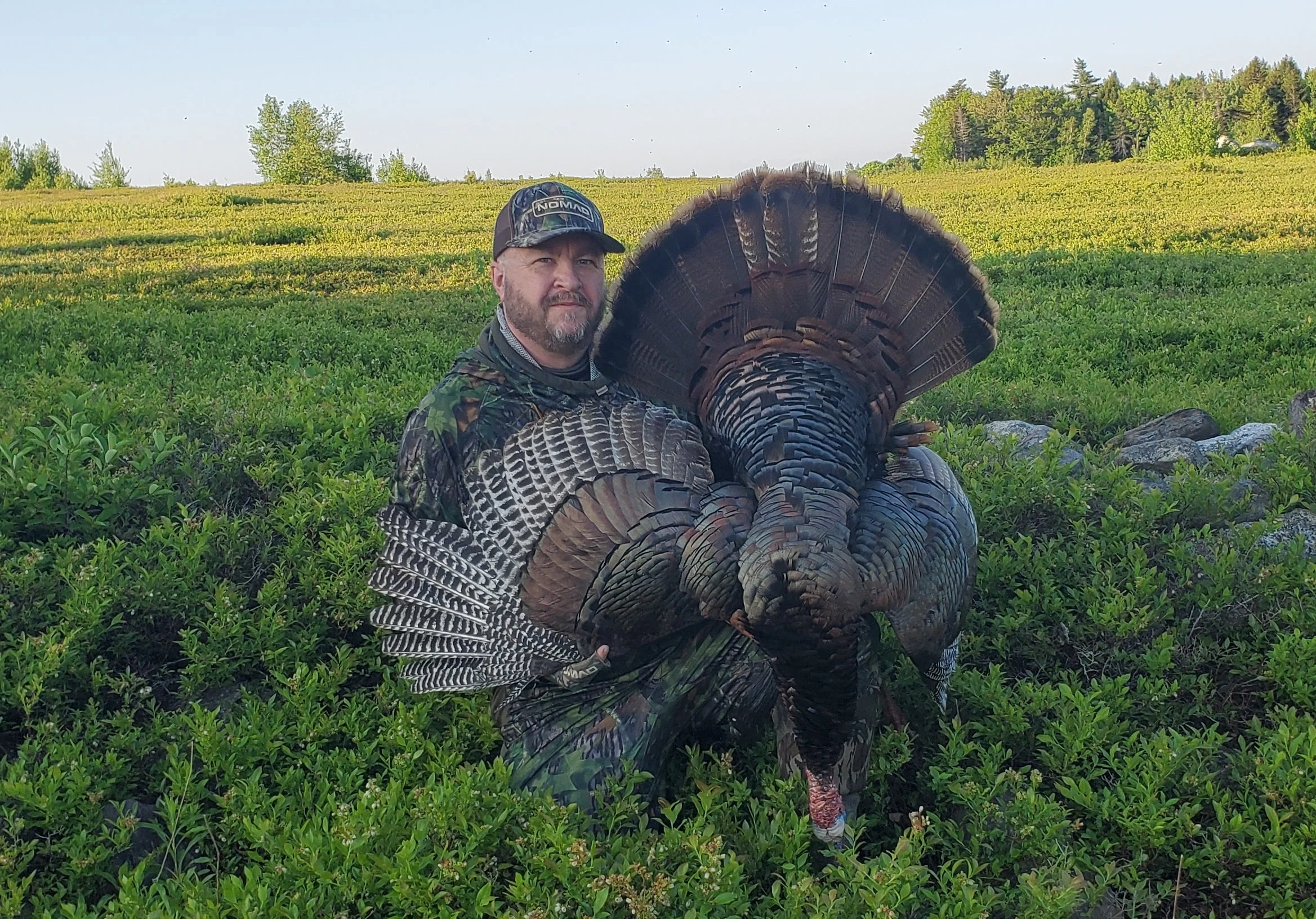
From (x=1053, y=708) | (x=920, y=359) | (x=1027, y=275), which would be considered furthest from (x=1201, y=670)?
(x=1027, y=275)

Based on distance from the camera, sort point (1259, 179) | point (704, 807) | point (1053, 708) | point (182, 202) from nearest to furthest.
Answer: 1. point (704, 807)
2. point (1053, 708)
3. point (182, 202)
4. point (1259, 179)

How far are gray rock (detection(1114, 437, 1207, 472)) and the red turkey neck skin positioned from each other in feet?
11.0

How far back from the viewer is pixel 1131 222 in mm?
19844

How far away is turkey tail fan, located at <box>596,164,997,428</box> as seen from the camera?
9.90 feet

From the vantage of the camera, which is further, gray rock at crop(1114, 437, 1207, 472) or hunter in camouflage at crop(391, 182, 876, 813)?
gray rock at crop(1114, 437, 1207, 472)

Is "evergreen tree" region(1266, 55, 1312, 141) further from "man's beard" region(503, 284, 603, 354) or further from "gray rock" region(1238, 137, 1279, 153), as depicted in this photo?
"man's beard" region(503, 284, 603, 354)

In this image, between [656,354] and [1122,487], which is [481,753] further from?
[1122,487]

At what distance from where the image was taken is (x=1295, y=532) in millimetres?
4469

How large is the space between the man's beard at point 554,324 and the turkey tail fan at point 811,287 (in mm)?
349

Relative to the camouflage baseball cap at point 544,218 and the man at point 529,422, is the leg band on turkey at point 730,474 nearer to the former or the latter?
the man at point 529,422

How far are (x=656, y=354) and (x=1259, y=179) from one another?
30744 millimetres

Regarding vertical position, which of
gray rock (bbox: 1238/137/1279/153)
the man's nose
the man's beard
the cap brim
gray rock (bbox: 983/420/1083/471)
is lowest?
gray rock (bbox: 983/420/1083/471)

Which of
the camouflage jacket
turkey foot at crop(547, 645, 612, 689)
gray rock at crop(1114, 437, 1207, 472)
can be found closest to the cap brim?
the camouflage jacket

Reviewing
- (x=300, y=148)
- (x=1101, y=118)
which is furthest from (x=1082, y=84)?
(x=300, y=148)
